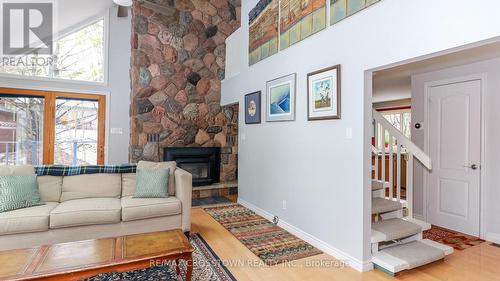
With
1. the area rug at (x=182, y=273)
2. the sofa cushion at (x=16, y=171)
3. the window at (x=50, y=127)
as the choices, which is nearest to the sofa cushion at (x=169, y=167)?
the area rug at (x=182, y=273)

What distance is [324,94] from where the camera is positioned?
2.97 metres

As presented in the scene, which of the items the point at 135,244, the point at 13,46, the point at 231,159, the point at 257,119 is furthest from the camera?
the point at 231,159

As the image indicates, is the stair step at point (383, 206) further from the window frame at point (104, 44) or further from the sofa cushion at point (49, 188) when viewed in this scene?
the window frame at point (104, 44)

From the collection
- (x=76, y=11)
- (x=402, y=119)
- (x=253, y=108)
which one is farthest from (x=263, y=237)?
(x=402, y=119)

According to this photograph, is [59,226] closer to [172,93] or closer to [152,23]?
[172,93]

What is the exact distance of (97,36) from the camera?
5.52 meters

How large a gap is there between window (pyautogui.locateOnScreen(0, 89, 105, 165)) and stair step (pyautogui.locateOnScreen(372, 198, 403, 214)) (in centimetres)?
497

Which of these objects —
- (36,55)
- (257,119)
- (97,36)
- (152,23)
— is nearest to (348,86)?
(257,119)

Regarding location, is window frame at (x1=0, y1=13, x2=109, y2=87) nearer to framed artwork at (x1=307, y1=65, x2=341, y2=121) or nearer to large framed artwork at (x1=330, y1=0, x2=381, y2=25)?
framed artwork at (x1=307, y1=65, x2=341, y2=121)

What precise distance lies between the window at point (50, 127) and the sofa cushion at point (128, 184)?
7.85 feet

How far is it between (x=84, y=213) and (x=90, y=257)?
1.08 m

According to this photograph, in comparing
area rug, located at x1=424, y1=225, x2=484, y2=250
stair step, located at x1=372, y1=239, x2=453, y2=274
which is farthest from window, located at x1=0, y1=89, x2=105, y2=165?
area rug, located at x1=424, y1=225, x2=484, y2=250

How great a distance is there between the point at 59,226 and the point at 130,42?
4.07 m

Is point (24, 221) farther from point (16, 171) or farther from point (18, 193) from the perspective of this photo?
point (16, 171)
